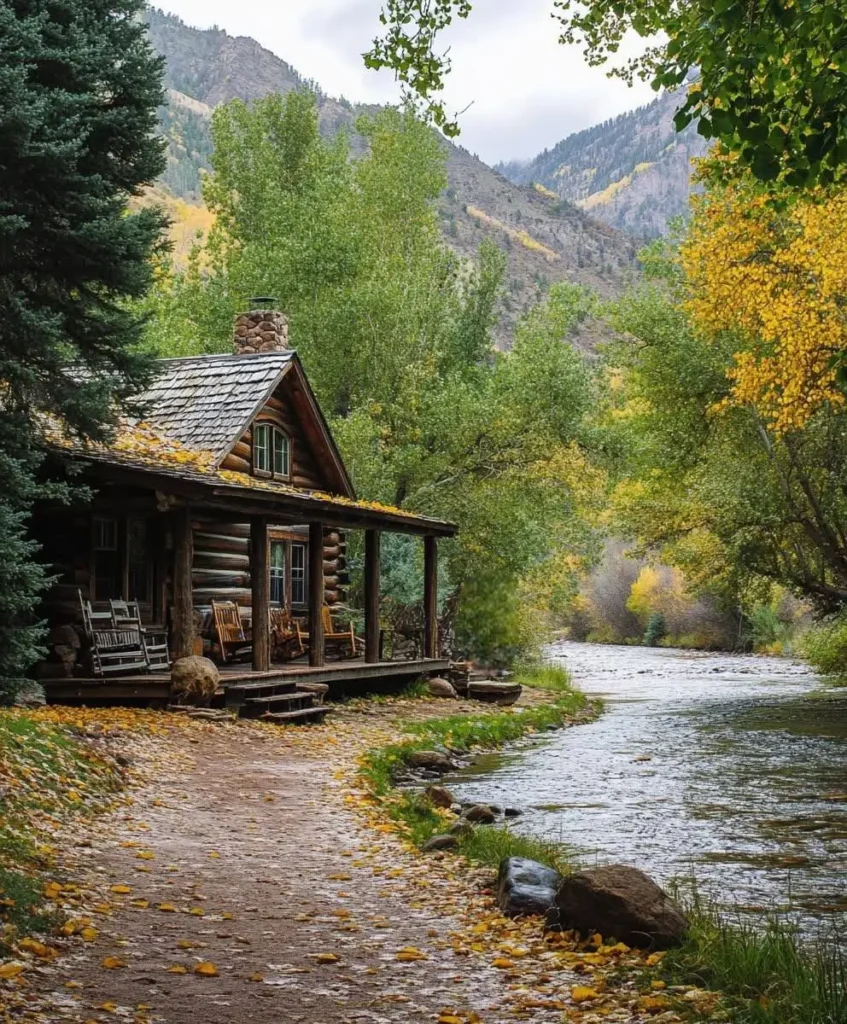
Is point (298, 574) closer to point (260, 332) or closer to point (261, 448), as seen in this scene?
point (261, 448)

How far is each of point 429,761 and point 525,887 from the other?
8129 mm

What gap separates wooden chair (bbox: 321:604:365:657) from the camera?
2328cm

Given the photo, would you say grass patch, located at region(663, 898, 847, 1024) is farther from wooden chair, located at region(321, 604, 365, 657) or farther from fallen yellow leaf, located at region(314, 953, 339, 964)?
wooden chair, located at region(321, 604, 365, 657)

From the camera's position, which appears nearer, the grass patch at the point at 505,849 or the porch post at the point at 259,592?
the grass patch at the point at 505,849

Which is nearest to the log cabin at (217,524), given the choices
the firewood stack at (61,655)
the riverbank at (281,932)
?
the firewood stack at (61,655)

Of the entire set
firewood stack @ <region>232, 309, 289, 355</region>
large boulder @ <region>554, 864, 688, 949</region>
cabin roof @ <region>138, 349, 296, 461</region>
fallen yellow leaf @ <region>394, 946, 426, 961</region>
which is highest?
firewood stack @ <region>232, 309, 289, 355</region>

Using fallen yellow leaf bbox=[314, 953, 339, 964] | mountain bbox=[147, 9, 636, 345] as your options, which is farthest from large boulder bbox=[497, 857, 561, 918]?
mountain bbox=[147, 9, 636, 345]

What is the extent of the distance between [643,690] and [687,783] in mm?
16192

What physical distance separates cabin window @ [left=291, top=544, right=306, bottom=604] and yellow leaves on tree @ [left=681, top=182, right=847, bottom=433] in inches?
377

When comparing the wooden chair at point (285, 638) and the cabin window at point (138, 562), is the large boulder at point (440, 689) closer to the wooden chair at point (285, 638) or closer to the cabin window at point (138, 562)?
the wooden chair at point (285, 638)

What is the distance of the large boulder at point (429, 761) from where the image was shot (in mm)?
15570

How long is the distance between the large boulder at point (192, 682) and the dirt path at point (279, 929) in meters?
5.06

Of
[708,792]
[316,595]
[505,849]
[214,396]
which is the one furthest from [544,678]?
[505,849]

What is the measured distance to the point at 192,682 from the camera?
1631 cm
